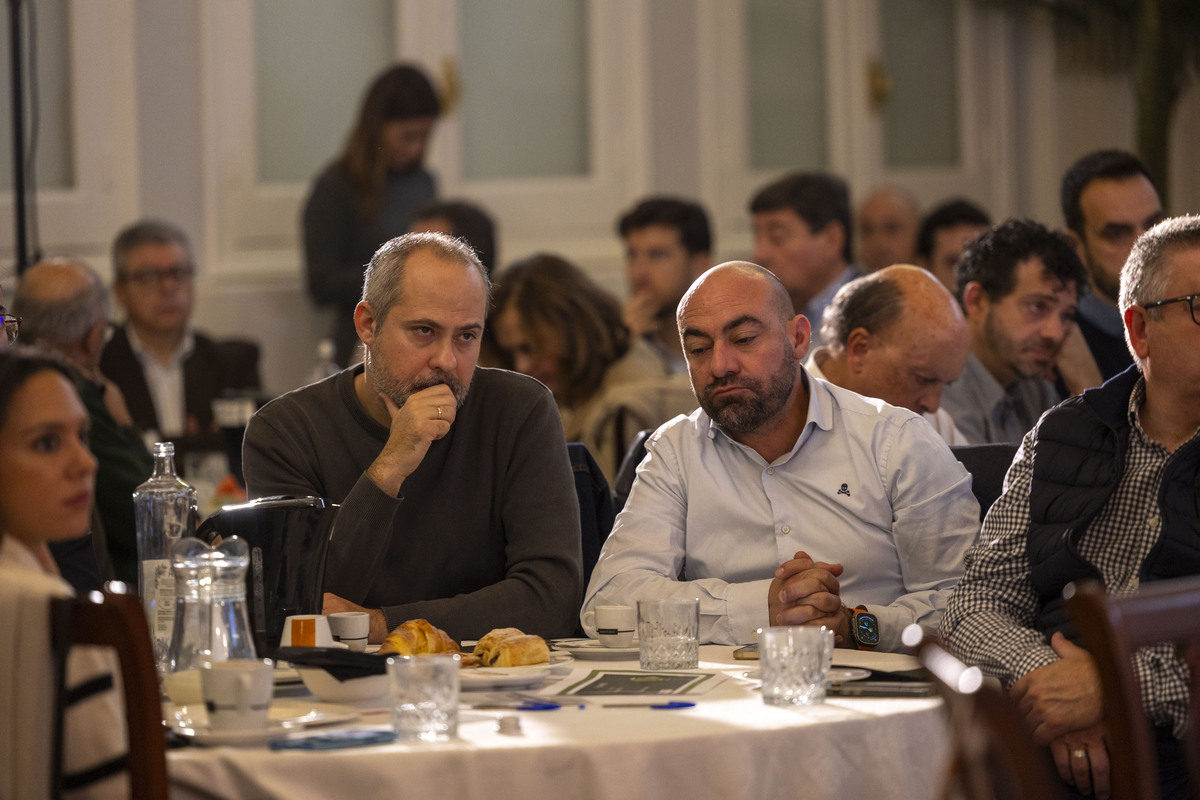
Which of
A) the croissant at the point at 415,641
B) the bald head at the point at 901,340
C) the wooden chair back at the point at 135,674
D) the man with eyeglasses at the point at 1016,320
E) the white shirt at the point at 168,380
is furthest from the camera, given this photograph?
the white shirt at the point at 168,380

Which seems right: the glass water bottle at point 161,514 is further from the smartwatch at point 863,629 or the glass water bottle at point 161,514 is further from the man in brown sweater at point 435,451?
the smartwatch at point 863,629

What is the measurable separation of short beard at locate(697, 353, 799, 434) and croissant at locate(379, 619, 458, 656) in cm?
83

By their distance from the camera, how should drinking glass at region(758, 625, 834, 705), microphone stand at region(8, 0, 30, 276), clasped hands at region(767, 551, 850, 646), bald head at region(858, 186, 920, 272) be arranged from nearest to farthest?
drinking glass at region(758, 625, 834, 705) → clasped hands at region(767, 551, 850, 646) → microphone stand at region(8, 0, 30, 276) → bald head at region(858, 186, 920, 272)

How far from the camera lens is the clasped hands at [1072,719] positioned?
2.12m

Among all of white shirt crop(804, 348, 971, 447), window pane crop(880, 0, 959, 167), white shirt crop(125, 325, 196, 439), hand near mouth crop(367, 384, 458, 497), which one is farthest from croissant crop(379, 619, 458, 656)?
window pane crop(880, 0, 959, 167)

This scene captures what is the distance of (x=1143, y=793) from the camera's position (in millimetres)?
1417

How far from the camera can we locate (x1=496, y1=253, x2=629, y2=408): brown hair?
452 cm

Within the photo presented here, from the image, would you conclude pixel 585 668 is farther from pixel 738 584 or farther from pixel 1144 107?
pixel 1144 107

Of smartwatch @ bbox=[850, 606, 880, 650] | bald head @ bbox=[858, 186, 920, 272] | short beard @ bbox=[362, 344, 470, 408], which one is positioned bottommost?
smartwatch @ bbox=[850, 606, 880, 650]

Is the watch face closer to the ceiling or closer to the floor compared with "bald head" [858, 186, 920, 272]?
closer to the floor

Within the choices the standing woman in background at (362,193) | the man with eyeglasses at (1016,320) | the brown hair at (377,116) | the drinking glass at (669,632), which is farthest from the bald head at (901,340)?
the brown hair at (377,116)

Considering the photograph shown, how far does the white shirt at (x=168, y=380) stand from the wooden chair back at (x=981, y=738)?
4383mm

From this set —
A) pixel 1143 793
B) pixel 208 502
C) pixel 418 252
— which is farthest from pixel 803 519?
pixel 208 502

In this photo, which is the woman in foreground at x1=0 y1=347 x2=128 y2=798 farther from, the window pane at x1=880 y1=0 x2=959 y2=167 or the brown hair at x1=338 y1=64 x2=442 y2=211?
the window pane at x1=880 y1=0 x2=959 y2=167
